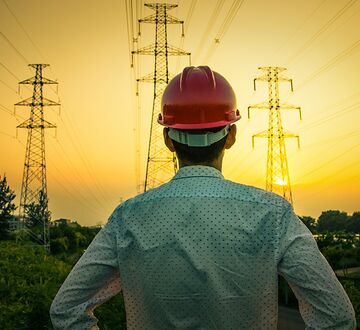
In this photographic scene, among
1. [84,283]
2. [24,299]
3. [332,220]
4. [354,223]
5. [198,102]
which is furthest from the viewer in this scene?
[332,220]

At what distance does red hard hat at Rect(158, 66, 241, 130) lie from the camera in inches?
93.7

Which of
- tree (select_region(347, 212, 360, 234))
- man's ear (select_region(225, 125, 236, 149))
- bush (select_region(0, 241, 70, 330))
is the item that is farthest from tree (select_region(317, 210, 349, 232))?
man's ear (select_region(225, 125, 236, 149))

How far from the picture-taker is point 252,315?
2.05 m

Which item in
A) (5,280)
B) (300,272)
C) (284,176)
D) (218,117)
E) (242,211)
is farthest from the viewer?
(284,176)

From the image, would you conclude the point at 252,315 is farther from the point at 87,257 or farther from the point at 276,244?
the point at 87,257

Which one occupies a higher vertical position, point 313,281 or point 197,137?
point 197,137

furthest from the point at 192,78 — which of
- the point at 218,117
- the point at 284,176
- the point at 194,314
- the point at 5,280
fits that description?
the point at 284,176

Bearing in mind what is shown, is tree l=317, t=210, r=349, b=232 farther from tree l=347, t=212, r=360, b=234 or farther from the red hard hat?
the red hard hat

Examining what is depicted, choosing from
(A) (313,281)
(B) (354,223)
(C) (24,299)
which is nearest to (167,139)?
(A) (313,281)

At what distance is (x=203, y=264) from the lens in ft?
6.56

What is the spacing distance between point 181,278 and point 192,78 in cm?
93

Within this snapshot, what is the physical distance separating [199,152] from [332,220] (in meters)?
129

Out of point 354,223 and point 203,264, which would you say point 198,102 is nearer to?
point 203,264

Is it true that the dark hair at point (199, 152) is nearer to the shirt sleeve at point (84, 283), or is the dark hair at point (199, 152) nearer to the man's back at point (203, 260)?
the man's back at point (203, 260)
